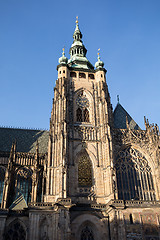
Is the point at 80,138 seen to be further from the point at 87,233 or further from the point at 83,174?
the point at 87,233

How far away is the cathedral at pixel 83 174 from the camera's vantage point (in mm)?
28328

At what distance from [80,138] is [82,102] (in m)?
6.32

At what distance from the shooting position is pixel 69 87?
4034 centimetres

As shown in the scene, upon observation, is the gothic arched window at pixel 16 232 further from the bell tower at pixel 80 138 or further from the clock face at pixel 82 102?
the clock face at pixel 82 102

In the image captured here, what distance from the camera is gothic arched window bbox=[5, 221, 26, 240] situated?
27.6 metres

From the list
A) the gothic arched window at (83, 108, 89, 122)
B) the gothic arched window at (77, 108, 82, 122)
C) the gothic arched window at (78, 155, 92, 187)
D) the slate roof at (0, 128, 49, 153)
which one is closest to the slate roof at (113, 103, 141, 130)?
the gothic arched window at (83, 108, 89, 122)

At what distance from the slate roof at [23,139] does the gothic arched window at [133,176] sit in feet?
41.1

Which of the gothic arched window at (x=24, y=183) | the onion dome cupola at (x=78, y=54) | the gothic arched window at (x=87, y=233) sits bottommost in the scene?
the gothic arched window at (x=87, y=233)

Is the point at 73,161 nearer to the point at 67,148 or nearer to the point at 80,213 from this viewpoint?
the point at 67,148

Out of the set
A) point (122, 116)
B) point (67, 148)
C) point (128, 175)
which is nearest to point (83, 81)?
point (122, 116)

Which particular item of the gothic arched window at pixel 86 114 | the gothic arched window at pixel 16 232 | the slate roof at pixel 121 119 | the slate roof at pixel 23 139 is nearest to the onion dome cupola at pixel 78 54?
the gothic arched window at pixel 86 114

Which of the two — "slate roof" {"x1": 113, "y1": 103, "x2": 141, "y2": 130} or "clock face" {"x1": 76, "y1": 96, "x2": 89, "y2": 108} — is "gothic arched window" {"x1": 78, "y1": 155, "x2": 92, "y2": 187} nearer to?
"clock face" {"x1": 76, "y1": 96, "x2": 89, "y2": 108}

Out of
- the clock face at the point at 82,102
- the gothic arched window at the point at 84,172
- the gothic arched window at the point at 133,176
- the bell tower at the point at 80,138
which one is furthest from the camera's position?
the clock face at the point at 82,102

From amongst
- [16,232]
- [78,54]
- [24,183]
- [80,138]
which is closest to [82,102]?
[80,138]
